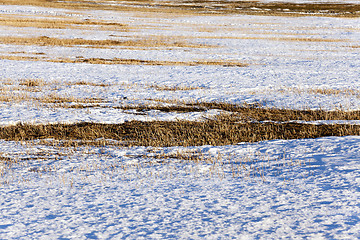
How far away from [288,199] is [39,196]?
412 cm

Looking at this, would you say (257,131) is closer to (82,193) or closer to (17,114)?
(82,193)

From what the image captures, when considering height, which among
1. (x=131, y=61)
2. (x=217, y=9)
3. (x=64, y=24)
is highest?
(x=217, y=9)

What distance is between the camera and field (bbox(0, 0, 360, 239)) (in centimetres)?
666

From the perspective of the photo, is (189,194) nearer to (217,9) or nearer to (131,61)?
(131,61)

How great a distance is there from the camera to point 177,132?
40.1 feet

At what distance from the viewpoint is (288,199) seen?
735 centimetres

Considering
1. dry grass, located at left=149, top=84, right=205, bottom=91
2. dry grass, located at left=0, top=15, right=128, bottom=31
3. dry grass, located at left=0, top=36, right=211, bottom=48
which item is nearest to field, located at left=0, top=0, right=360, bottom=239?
dry grass, located at left=149, top=84, right=205, bottom=91

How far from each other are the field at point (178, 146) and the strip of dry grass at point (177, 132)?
0.17ft

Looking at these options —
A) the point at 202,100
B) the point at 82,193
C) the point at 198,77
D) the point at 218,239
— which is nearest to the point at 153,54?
the point at 198,77

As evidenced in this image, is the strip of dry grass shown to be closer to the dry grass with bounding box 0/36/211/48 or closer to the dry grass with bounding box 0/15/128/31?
the dry grass with bounding box 0/36/211/48

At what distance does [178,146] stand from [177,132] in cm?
129

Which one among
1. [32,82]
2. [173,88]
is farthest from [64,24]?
[173,88]

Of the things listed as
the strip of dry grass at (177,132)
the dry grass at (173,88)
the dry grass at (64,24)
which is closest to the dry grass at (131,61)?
the dry grass at (173,88)

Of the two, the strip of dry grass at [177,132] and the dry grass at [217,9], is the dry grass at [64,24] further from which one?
the strip of dry grass at [177,132]
